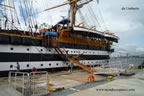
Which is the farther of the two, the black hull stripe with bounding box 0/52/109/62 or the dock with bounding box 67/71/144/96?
the black hull stripe with bounding box 0/52/109/62

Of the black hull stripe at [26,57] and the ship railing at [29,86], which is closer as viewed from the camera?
the ship railing at [29,86]

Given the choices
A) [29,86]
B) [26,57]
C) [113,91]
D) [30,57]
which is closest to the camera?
[29,86]

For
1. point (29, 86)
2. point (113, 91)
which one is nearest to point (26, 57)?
point (29, 86)

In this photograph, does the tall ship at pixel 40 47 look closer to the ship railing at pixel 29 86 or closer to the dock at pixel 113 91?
the ship railing at pixel 29 86

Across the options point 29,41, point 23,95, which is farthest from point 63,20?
point 23,95

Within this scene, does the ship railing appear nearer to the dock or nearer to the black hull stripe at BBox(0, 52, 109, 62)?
the dock

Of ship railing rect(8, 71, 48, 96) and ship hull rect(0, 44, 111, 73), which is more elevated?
ship hull rect(0, 44, 111, 73)

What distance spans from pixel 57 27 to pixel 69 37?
2196 mm

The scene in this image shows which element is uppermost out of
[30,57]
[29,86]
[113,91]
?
[30,57]

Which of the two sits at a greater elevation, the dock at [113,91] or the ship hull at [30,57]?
the ship hull at [30,57]

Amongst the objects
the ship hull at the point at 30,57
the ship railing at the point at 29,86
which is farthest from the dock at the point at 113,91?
the ship hull at the point at 30,57

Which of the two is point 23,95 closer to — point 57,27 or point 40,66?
point 40,66

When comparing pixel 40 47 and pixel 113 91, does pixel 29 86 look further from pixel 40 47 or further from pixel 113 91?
pixel 40 47

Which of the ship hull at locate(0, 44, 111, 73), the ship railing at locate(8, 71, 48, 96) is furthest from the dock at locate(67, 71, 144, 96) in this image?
the ship hull at locate(0, 44, 111, 73)
